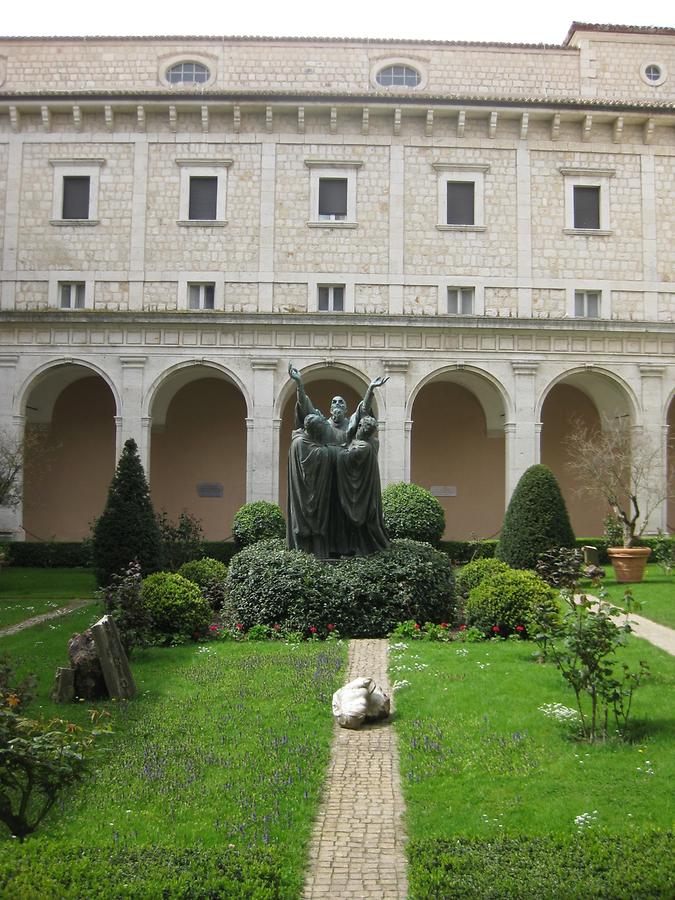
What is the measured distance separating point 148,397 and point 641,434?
14.8 meters

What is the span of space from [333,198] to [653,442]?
12.4 m

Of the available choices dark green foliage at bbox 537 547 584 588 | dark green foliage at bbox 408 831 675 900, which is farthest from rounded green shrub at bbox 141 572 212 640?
dark green foliage at bbox 408 831 675 900

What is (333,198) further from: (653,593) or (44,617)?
(44,617)

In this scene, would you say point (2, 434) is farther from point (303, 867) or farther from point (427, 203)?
point (303, 867)

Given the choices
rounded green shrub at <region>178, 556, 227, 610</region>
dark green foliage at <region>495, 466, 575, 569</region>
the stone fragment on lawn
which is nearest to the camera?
the stone fragment on lawn

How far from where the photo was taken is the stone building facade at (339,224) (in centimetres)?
2403

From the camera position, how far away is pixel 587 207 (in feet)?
82.4

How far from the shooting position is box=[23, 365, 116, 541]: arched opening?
27.0m

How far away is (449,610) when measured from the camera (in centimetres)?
1178

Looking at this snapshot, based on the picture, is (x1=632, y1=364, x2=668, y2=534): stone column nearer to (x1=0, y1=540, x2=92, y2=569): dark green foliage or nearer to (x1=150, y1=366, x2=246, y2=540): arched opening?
(x1=150, y1=366, x2=246, y2=540): arched opening

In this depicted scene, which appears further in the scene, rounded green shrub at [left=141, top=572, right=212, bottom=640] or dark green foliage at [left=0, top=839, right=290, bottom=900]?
rounded green shrub at [left=141, top=572, right=212, bottom=640]

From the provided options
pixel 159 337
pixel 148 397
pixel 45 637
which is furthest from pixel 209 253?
pixel 45 637

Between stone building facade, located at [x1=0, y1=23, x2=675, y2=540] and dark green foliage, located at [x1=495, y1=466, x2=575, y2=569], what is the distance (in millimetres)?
7249

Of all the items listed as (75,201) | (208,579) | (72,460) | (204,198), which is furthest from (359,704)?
→ (72,460)
